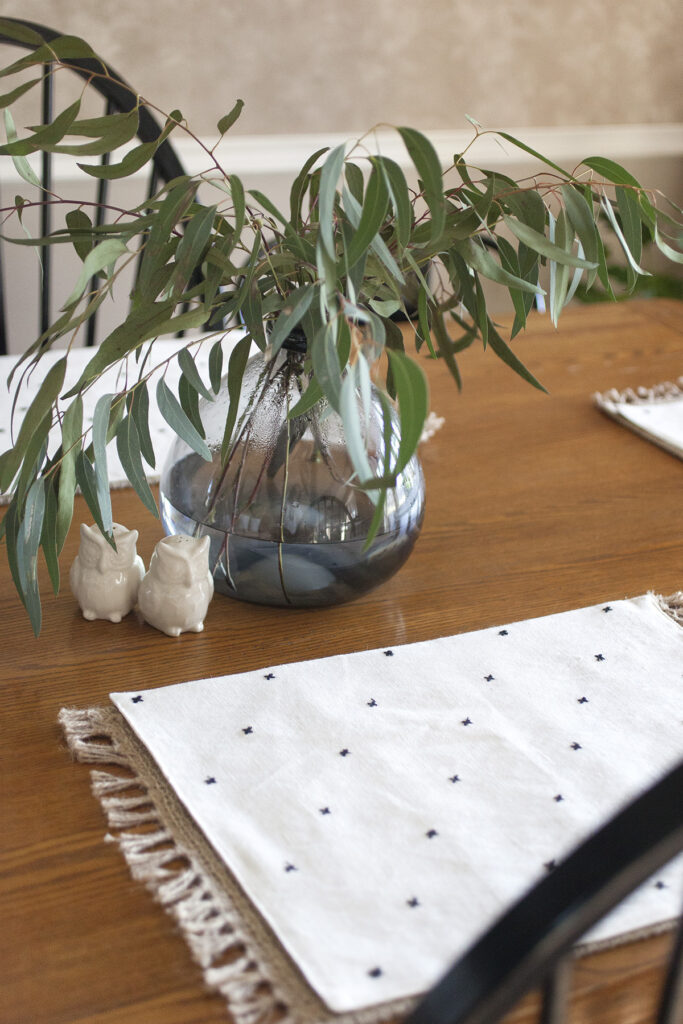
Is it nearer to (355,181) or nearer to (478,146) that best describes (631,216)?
(355,181)

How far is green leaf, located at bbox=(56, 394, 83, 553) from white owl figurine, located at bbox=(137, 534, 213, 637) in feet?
0.30

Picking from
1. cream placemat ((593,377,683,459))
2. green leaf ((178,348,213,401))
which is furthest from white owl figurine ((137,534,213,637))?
cream placemat ((593,377,683,459))

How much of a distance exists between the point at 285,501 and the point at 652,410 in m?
0.61

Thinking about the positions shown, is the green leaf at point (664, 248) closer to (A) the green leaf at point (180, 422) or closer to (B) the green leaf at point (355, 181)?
Answer: (B) the green leaf at point (355, 181)

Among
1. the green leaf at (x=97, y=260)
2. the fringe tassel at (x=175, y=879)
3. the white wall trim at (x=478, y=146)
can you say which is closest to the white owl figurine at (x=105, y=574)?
the fringe tassel at (x=175, y=879)

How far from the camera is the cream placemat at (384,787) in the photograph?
508 mm

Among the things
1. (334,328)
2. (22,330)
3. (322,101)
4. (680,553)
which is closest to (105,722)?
(334,328)

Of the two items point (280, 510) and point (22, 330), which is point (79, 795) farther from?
point (22, 330)

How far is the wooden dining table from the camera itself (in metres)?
0.50

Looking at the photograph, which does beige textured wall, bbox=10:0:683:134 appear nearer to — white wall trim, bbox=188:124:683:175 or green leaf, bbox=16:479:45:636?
white wall trim, bbox=188:124:683:175

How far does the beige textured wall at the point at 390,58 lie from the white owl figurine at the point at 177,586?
1.96 metres

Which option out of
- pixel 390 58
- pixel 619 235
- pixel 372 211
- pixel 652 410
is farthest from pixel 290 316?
pixel 390 58

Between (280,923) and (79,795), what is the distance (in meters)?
0.16

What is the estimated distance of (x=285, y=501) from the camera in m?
0.77
